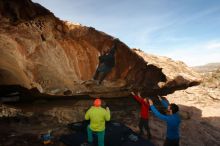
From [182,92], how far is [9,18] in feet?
49.9

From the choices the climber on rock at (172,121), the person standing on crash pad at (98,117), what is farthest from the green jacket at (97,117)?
the climber on rock at (172,121)

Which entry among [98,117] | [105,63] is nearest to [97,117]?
[98,117]

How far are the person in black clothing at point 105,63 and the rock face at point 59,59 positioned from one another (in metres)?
0.18

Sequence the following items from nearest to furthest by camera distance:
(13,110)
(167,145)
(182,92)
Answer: (167,145) < (13,110) < (182,92)

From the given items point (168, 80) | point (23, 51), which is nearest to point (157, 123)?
point (168, 80)

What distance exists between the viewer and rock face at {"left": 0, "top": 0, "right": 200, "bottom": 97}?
280 inches

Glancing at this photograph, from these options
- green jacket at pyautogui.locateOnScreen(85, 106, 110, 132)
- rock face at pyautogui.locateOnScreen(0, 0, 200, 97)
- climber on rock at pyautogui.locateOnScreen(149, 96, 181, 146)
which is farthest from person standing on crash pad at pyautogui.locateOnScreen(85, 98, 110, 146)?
rock face at pyautogui.locateOnScreen(0, 0, 200, 97)

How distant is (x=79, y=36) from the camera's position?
26.4 ft

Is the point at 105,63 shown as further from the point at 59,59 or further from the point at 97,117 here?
the point at 97,117

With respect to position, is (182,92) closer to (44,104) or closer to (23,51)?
(44,104)

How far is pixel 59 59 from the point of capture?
8188 mm

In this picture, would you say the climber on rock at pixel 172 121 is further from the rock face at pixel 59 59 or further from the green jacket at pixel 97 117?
the rock face at pixel 59 59

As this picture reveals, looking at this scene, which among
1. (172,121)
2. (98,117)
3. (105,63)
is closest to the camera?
(172,121)

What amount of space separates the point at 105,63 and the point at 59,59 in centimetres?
162
